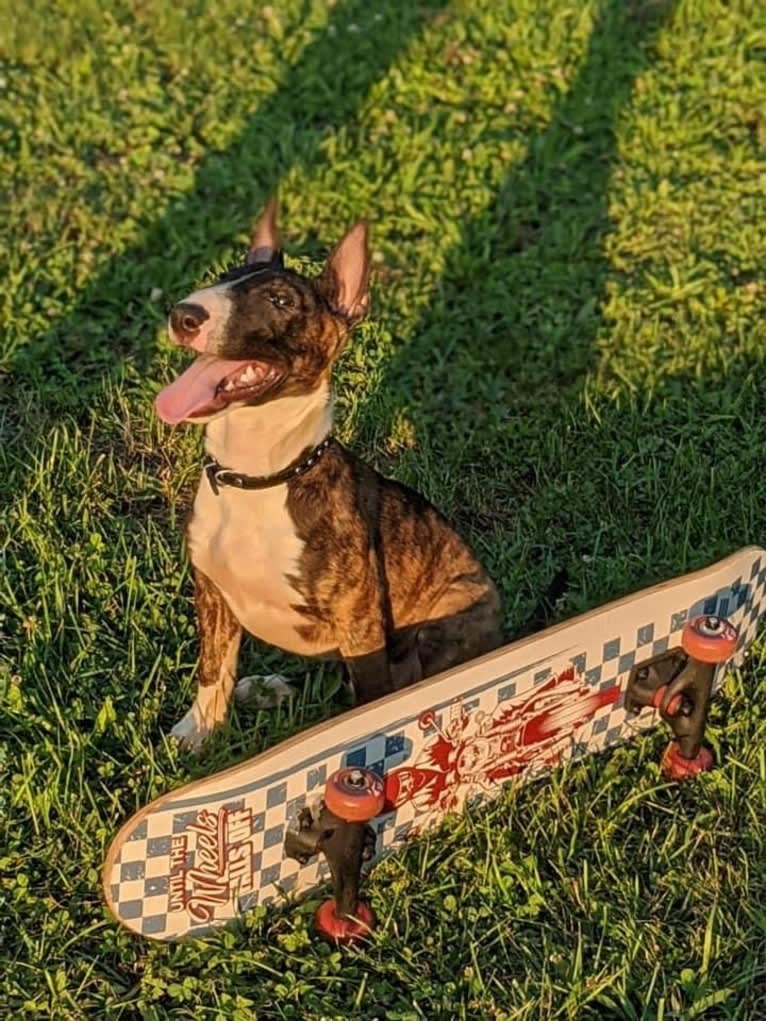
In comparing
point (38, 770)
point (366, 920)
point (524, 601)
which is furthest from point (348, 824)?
point (524, 601)

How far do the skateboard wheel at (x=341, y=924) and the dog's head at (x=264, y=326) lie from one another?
1.25 metres

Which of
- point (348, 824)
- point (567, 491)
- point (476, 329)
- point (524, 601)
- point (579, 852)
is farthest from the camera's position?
point (476, 329)

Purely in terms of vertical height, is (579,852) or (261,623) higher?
(261,623)

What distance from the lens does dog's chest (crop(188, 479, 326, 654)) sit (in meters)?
3.91

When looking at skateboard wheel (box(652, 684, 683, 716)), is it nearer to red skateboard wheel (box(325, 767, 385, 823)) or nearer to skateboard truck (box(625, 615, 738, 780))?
skateboard truck (box(625, 615, 738, 780))

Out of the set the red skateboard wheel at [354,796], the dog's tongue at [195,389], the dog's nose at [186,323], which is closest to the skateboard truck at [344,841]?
the red skateboard wheel at [354,796]

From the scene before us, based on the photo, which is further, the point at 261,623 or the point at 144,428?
the point at 144,428

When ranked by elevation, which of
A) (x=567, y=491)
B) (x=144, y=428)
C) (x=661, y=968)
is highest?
(x=144, y=428)

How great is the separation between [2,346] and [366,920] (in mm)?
3167

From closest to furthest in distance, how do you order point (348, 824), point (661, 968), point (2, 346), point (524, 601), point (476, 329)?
point (348, 824), point (661, 968), point (524, 601), point (2, 346), point (476, 329)

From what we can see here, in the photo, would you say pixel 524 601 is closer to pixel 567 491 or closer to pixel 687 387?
pixel 567 491

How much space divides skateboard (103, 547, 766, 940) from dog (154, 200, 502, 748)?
12.9 inches

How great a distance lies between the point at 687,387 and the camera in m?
6.23

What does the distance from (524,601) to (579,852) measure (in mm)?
1117
